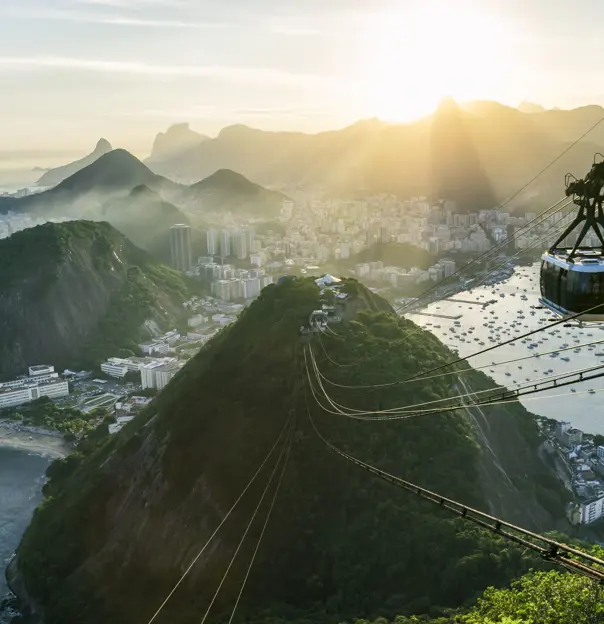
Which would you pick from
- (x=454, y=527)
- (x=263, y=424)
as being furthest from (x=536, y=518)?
(x=263, y=424)

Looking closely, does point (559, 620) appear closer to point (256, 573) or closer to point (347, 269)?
point (256, 573)

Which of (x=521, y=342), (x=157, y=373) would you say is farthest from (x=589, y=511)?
(x=157, y=373)

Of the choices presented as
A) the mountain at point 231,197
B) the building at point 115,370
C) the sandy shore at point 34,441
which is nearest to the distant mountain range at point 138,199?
the mountain at point 231,197

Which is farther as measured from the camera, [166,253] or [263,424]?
[166,253]

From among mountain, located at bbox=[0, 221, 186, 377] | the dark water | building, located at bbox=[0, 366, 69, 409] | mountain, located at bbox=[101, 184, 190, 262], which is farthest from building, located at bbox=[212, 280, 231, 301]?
the dark water

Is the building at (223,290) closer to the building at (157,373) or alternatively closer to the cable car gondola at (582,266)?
the building at (157,373)

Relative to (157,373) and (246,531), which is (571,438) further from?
(157,373)
